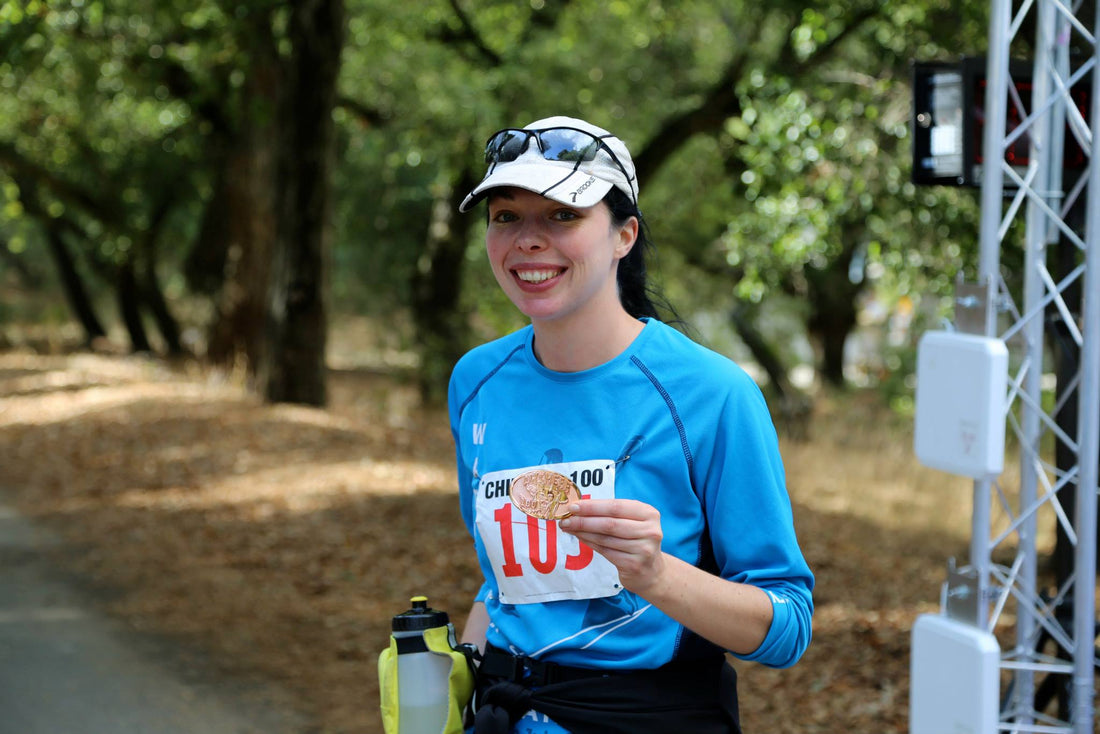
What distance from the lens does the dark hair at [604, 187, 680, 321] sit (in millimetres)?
2459

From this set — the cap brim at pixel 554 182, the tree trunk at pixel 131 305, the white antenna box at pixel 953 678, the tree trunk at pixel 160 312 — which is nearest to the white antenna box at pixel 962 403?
the white antenna box at pixel 953 678

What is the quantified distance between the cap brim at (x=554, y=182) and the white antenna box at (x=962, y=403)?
187cm

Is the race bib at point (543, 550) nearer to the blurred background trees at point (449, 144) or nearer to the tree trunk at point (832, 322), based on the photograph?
the blurred background trees at point (449, 144)

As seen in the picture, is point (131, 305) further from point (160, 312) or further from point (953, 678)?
point (953, 678)

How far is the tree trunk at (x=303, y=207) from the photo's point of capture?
13.7 m

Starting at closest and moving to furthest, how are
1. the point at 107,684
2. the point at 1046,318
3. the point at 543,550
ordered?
the point at 543,550 < the point at 1046,318 < the point at 107,684

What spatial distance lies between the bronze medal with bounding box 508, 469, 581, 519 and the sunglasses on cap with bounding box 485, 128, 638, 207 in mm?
586

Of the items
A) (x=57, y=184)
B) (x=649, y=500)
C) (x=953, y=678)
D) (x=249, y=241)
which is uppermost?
(x=57, y=184)

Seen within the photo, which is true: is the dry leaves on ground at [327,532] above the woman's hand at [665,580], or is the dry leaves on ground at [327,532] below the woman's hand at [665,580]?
below

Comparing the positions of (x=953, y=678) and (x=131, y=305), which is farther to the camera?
(x=131, y=305)

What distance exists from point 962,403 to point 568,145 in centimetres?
203

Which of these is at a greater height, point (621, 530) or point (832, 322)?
point (621, 530)

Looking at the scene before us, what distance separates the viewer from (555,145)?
221cm

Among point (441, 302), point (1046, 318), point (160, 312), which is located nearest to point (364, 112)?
point (441, 302)
